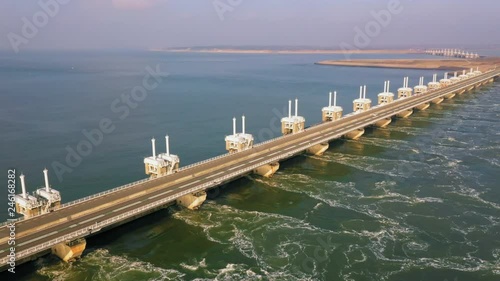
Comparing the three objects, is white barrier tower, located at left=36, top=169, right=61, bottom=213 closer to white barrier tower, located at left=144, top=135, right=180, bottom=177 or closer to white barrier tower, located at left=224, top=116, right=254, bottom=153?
white barrier tower, located at left=144, top=135, right=180, bottom=177

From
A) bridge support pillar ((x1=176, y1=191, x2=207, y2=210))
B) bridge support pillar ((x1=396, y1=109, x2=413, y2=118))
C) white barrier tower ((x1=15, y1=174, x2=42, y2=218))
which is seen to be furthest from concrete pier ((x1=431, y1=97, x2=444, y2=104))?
white barrier tower ((x1=15, y1=174, x2=42, y2=218))

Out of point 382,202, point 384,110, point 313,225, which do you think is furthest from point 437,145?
point 313,225

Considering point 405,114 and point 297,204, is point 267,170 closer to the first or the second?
point 297,204

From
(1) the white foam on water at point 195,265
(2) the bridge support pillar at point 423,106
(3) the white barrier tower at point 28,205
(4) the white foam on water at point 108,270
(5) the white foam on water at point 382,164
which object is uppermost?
(3) the white barrier tower at point 28,205

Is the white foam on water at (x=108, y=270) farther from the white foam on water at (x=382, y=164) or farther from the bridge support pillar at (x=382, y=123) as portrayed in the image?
→ the bridge support pillar at (x=382, y=123)

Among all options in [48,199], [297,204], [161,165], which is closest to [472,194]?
[297,204]

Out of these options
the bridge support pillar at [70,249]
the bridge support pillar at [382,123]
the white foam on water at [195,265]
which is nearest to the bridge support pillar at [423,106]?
the bridge support pillar at [382,123]
